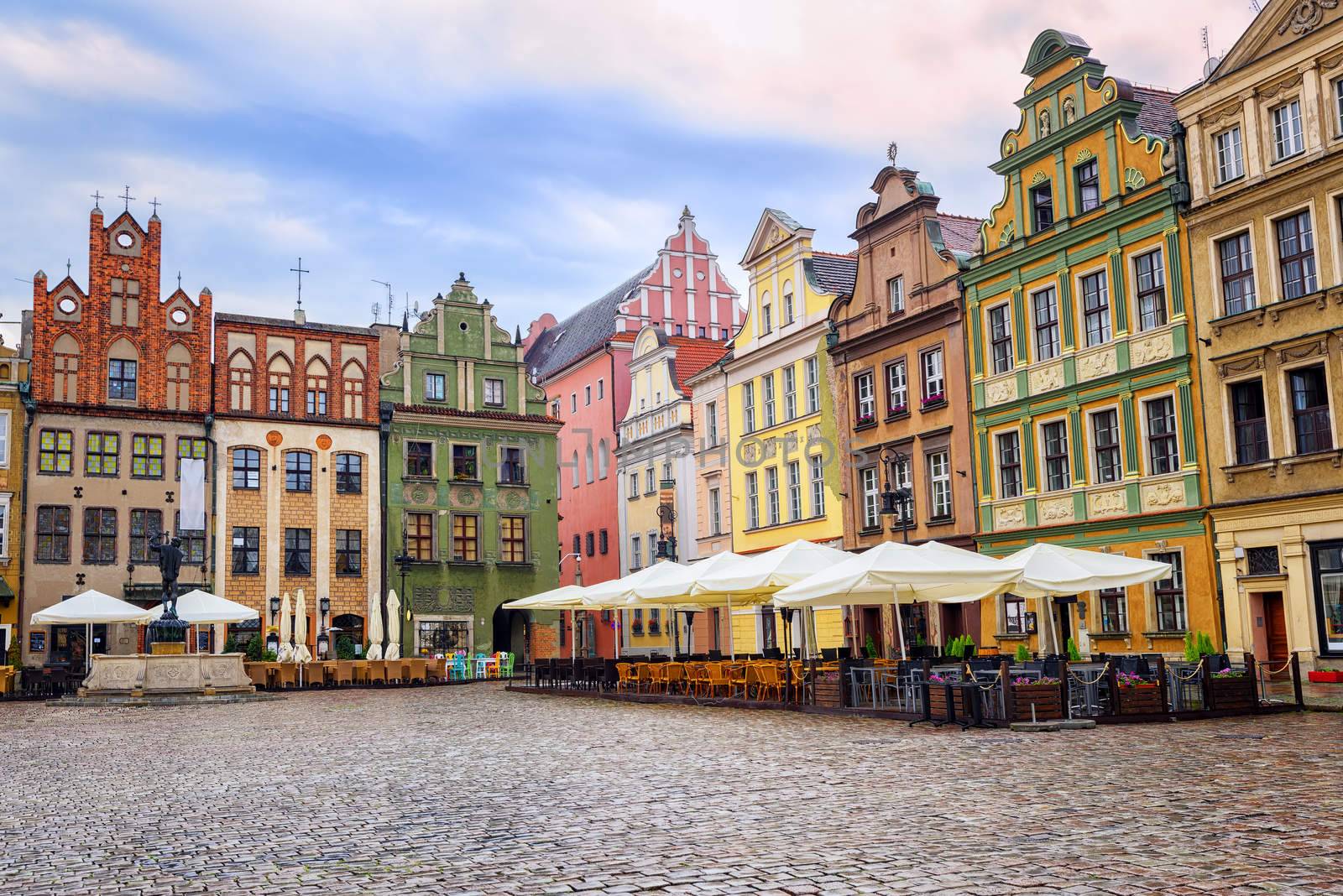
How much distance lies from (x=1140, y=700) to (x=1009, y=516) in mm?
15131

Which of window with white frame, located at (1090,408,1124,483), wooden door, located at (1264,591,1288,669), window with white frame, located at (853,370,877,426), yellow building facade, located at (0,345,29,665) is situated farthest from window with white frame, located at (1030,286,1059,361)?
yellow building facade, located at (0,345,29,665)

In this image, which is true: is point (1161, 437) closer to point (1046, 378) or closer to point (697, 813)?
point (1046, 378)

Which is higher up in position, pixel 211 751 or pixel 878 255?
pixel 878 255

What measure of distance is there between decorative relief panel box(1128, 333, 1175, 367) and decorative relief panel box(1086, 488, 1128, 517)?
9.92ft

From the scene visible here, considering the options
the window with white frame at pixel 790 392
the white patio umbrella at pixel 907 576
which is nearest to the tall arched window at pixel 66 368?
the window with white frame at pixel 790 392

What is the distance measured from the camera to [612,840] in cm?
931

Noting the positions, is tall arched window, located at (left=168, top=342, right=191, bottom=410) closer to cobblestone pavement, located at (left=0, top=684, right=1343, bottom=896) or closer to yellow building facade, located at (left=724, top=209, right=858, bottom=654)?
yellow building facade, located at (left=724, top=209, right=858, bottom=654)

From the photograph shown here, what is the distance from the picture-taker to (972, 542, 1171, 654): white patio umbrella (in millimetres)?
20859

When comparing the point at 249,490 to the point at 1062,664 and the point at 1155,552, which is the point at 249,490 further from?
the point at 1062,664

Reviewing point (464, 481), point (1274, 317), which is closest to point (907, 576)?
point (1274, 317)

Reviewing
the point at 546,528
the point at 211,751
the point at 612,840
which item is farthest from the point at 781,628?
the point at 612,840

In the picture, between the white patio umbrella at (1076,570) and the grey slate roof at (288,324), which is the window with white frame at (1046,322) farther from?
the grey slate roof at (288,324)

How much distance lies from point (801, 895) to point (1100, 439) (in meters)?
26.3

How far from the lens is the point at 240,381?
1897 inches
